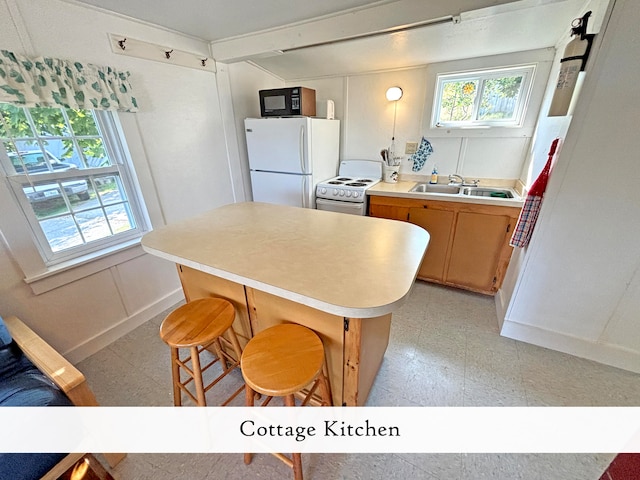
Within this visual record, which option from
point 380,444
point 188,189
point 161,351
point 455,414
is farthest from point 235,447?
point 188,189

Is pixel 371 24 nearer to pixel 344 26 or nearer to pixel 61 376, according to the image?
pixel 344 26

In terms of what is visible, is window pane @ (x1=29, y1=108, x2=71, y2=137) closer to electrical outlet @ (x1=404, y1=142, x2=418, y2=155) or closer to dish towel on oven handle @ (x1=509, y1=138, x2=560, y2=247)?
electrical outlet @ (x1=404, y1=142, x2=418, y2=155)

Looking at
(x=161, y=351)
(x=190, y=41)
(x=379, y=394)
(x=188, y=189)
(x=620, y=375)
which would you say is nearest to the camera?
(x=379, y=394)

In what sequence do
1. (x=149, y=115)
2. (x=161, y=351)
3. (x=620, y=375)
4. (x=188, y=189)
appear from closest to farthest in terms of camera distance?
(x=620, y=375), (x=161, y=351), (x=149, y=115), (x=188, y=189)

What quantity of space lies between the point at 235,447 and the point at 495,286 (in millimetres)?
2351

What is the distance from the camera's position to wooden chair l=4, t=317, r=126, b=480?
1.00 meters

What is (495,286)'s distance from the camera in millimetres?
2299

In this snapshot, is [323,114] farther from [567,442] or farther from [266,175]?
[567,442]

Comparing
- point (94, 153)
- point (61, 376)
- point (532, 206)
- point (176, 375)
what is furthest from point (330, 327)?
point (94, 153)

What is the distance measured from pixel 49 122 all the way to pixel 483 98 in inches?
138

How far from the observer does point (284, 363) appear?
1014mm

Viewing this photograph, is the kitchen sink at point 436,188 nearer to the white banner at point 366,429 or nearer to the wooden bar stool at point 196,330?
the white banner at point 366,429

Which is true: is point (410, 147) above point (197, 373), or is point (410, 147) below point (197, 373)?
above

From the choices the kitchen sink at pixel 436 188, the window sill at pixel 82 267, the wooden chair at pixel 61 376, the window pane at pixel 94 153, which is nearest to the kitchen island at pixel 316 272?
the wooden chair at pixel 61 376
